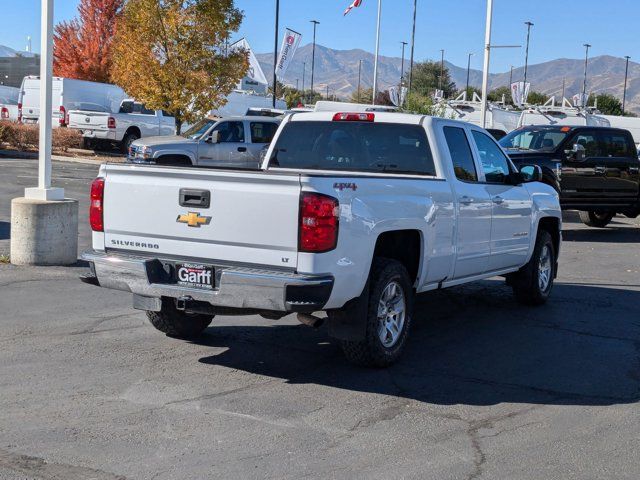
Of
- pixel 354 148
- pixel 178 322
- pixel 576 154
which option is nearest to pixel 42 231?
pixel 178 322

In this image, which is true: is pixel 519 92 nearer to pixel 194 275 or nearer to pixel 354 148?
pixel 354 148

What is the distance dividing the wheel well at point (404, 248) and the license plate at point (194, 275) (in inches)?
53.8

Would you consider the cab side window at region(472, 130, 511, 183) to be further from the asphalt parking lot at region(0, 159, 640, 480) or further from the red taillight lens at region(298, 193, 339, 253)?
the red taillight lens at region(298, 193, 339, 253)

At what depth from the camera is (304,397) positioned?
6.17 metres

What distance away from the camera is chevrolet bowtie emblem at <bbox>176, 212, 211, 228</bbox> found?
6.28 meters

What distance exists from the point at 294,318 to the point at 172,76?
21.9 metres

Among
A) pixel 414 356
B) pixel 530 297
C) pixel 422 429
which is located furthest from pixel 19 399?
pixel 530 297

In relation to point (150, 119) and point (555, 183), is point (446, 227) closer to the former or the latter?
point (555, 183)

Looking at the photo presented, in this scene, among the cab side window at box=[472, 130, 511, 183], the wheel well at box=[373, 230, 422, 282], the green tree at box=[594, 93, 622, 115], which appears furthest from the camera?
the green tree at box=[594, 93, 622, 115]

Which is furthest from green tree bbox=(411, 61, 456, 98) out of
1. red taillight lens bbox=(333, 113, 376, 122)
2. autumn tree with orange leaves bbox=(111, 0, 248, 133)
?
red taillight lens bbox=(333, 113, 376, 122)

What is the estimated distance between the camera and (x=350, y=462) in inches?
196

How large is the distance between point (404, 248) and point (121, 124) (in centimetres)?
2534

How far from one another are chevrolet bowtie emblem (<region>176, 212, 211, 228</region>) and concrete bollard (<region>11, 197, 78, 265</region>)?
4611 millimetres

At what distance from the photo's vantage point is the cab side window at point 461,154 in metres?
8.03
